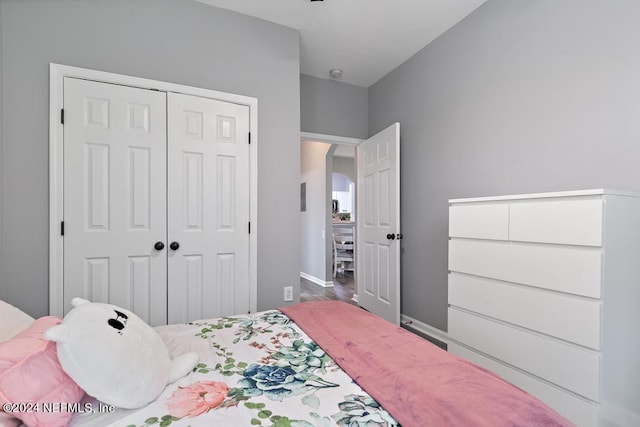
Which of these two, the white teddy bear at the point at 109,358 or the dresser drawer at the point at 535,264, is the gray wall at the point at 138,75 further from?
the white teddy bear at the point at 109,358

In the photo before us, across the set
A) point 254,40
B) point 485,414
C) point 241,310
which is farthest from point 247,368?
point 254,40

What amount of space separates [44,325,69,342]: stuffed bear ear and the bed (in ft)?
0.74

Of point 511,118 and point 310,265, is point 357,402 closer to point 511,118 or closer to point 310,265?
point 511,118

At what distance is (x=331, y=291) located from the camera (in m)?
4.68

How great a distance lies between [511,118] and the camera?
83.7 inches

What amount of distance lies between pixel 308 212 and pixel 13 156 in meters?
4.31

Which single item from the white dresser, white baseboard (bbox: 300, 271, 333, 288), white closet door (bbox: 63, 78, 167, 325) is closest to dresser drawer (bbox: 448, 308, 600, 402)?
the white dresser

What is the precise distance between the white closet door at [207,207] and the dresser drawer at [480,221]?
62.3 inches

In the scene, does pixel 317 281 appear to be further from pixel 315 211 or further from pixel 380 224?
pixel 380 224

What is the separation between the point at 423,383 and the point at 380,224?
2425mm

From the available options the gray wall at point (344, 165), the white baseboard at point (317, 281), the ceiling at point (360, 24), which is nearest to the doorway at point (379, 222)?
the ceiling at point (360, 24)

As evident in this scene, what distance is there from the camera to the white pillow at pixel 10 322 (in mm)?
941

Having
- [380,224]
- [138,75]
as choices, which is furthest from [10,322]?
[380,224]

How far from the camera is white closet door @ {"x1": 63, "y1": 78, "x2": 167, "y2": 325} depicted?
191 centimetres
